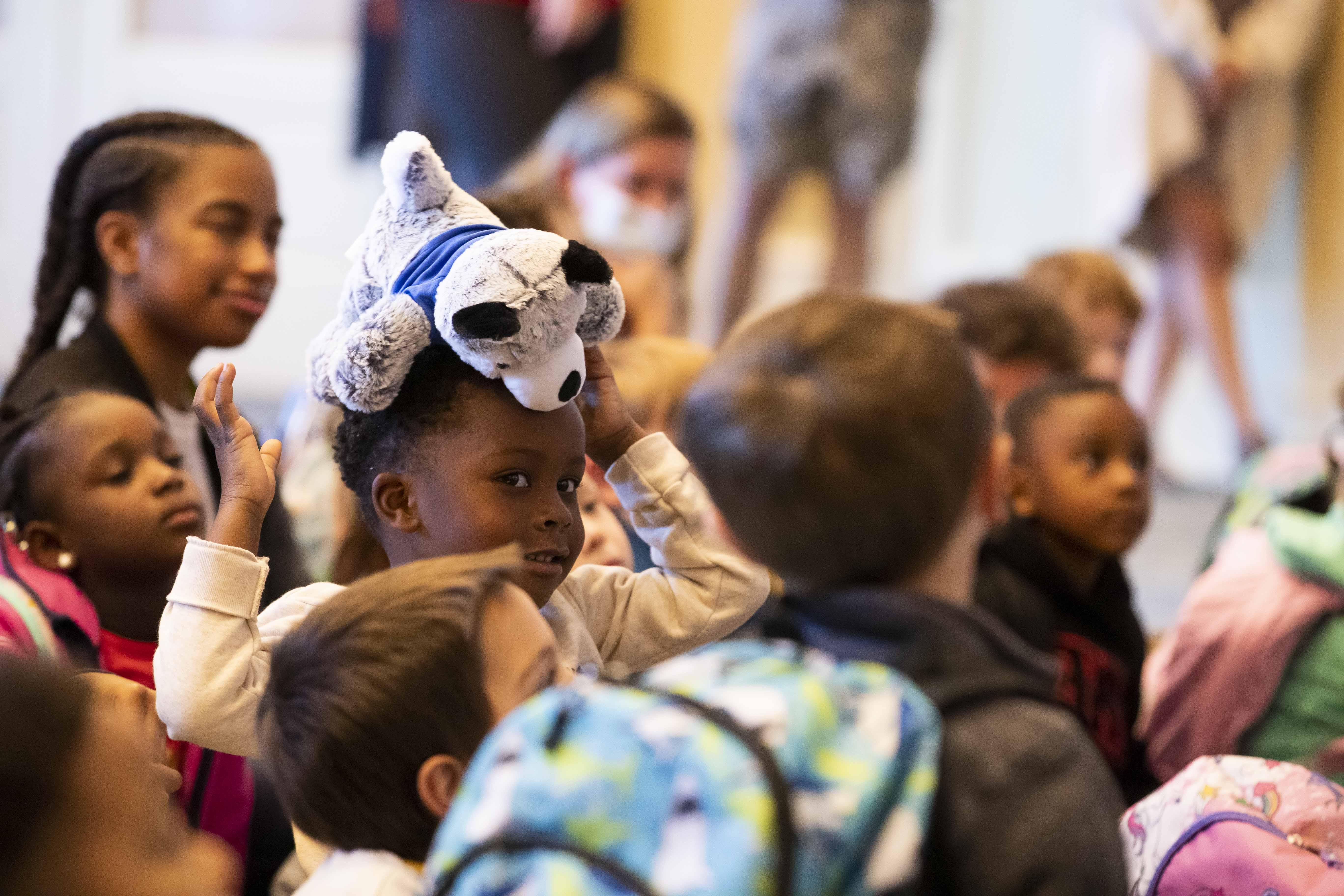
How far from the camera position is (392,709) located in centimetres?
84

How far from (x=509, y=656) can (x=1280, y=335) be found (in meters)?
4.05

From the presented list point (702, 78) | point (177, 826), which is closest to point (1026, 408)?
point (177, 826)

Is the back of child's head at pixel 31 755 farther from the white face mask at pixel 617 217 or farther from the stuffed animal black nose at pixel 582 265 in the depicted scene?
the white face mask at pixel 617 217

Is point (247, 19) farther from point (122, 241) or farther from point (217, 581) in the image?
point (217, 581)

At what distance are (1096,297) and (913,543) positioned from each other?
219 centimetres

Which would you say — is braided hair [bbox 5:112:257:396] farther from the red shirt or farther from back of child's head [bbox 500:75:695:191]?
back of child's head [bbox 500:75:695:191]

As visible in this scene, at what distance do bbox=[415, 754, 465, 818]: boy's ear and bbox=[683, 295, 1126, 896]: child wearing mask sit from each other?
22cm

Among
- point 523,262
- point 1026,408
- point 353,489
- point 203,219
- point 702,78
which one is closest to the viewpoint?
point 523,262

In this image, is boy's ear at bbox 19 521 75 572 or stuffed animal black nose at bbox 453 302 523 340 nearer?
stuffed animal black nose at bbox 453 302 523 340

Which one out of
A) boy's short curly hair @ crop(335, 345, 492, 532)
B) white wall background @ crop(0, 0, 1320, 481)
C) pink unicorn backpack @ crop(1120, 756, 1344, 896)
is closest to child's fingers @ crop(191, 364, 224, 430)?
boy's short curly hair @ crop(335, 345, 492, 532)

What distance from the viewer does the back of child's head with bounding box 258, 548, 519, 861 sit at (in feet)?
2.75

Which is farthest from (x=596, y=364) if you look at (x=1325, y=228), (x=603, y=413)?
(x=1325, y=228)

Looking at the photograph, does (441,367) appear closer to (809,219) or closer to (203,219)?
(203,219)

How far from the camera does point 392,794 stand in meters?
0.85
